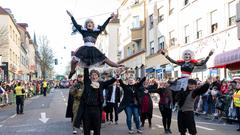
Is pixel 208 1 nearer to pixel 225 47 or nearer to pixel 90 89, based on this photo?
pixel 225 47

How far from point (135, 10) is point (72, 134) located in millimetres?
39024

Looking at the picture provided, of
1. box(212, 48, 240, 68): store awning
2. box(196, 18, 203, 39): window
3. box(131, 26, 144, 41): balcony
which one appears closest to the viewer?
box(212, 48, 240, 68): store awning

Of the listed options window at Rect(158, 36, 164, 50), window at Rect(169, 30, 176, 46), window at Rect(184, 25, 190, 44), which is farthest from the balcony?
window at Rect(184, 25, 190, 44)

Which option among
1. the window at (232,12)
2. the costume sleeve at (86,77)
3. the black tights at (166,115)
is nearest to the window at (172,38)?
the window at (232,12)

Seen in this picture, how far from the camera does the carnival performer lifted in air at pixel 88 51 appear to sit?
8.85m

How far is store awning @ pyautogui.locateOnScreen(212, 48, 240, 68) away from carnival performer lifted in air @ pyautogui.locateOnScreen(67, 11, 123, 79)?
16276 mm

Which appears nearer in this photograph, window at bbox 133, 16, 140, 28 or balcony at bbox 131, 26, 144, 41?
balcony at bbox 131, 26, 144, 41

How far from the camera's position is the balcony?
1997 inches

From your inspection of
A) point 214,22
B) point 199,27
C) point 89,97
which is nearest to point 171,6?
point 199,27

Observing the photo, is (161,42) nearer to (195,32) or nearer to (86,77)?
(195,32)

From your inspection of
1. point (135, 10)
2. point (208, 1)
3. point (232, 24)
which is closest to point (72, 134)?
point (232, 24)

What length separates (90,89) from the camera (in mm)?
8789

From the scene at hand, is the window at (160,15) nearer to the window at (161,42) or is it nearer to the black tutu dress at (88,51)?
the window at (161,42)

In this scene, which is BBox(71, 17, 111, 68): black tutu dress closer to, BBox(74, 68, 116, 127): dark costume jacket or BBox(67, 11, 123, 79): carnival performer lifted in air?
BBox(67, 11, 123, 79): carnival performer lifted in air
